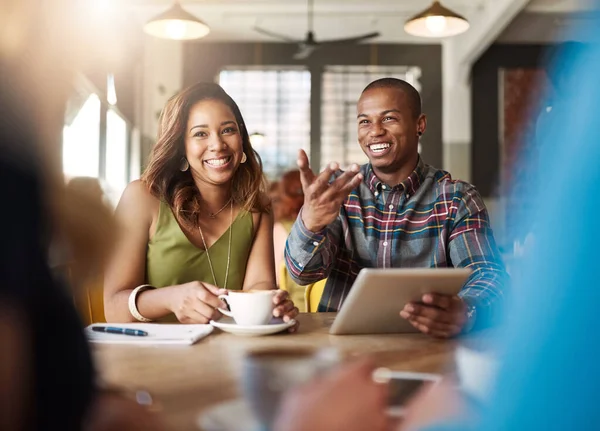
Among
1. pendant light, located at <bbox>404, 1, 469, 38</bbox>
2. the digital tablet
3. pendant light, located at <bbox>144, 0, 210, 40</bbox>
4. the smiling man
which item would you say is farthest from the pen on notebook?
pendant light, located at <bbox>404, 1, 469, 38</bbox>

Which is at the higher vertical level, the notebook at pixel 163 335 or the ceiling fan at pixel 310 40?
the ceiling fan at pixel 310 40

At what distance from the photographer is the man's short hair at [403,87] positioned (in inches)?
45.8

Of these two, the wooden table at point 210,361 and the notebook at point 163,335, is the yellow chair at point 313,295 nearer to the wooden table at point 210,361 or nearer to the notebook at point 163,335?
the wooden table at point 210,361

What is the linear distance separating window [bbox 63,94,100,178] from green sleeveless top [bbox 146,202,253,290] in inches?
25.3

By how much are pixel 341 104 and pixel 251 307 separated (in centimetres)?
428

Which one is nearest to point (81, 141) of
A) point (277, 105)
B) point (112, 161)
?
point (112, 161)

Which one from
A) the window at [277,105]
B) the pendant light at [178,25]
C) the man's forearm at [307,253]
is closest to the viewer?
the man's forearm at [307,253]

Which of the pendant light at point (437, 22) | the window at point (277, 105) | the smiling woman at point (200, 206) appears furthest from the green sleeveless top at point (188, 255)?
the window at point (277, 105)

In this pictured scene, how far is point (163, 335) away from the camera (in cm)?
63

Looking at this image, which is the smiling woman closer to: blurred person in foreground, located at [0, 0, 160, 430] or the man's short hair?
the man's short hair

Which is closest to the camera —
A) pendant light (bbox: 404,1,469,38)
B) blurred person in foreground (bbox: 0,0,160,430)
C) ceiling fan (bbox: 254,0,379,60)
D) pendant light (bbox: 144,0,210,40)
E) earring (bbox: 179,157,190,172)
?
blurred person in foreground (bbox: 0,0,160,430)

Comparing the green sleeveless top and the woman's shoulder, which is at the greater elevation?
the woman's shoulder

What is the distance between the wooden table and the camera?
0.29 m

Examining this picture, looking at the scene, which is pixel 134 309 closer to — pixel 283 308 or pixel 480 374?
pixel 283 308
